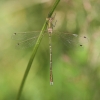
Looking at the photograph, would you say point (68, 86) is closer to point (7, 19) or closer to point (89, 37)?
point (89, 37)

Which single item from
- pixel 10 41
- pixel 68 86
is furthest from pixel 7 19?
pixel 68 86

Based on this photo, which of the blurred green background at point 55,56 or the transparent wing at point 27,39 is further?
the blurred green background at point 55,56

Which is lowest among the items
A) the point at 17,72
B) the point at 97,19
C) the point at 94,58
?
the point at 17,72

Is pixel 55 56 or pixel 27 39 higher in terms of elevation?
pixel 27 39

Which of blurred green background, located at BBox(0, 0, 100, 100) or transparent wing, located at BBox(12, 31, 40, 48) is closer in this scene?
transparent wing, located at BBox(12, 31, 40, 48)

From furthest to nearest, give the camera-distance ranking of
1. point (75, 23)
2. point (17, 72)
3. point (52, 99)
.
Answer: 1. point (75, 23)
2. point (17, 72)
3. point (52, 99)

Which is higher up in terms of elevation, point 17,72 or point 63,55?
point 63,55

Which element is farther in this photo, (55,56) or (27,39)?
(55,56)

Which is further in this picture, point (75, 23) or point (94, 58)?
point (75, 23)
